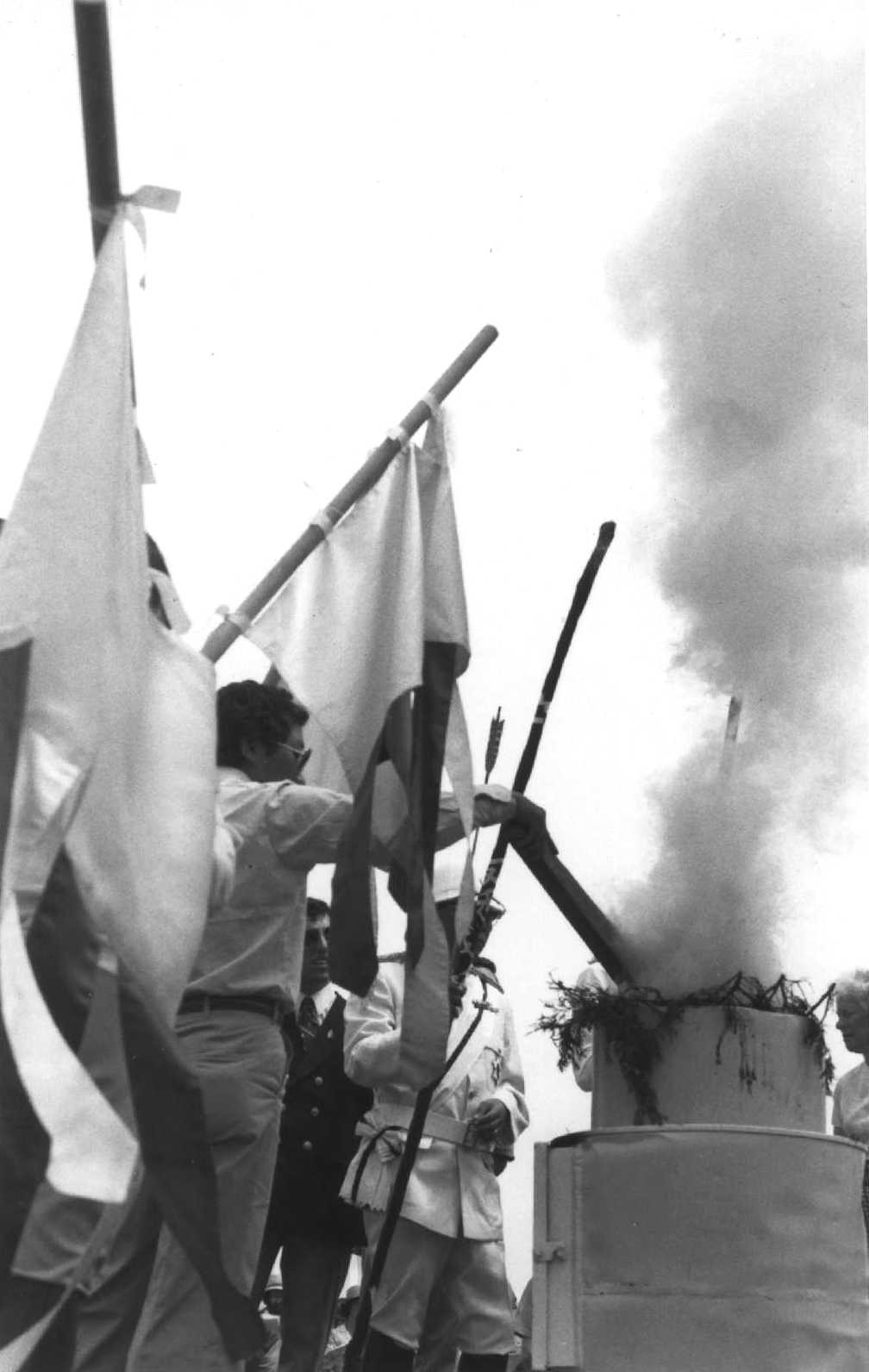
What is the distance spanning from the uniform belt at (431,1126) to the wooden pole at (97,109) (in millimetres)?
3285

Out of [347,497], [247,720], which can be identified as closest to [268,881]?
[247,720]

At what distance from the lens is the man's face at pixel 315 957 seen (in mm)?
7379

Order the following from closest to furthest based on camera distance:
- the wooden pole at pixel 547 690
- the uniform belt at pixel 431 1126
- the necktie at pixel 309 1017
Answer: the uniform belt at pixel 431 1126, the wooden pole at pixel 547 690, the necktie at pixel 309 1017

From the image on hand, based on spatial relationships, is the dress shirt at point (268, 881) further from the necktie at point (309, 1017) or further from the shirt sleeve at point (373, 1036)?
the necktie at point (309, 1017)

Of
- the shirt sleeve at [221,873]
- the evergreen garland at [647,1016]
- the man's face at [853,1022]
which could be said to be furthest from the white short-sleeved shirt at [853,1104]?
the shirt sleeve at [221,873]

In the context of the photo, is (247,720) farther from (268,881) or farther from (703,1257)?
(703,1257)

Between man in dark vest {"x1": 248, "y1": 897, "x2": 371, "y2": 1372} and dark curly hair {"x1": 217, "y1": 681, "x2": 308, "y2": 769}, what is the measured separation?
1.32 meters

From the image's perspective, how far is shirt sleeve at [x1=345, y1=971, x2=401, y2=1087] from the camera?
6.32m

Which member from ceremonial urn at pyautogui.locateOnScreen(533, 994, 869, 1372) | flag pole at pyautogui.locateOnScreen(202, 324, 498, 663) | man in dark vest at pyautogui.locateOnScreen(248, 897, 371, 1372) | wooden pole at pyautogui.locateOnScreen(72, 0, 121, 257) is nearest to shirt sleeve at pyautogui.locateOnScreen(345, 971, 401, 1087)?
man in dark vest at pyautogui.locateOnScreen(248, 897, 371, 1372)

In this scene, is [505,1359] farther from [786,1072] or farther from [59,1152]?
[59,1152]

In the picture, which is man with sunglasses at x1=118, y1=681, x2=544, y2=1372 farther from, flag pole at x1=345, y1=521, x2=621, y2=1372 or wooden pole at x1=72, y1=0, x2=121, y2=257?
wooden pole at x1=72, y1=0, x2=121, y2=257

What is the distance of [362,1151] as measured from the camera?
6.77 metres

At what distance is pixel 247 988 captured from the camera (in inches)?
209

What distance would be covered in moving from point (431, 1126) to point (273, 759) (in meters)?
1.89
